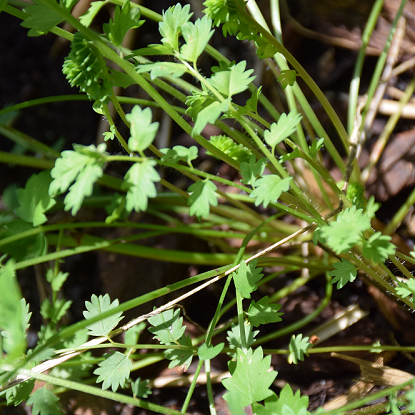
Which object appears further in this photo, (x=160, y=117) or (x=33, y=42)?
(x=33, y=42)

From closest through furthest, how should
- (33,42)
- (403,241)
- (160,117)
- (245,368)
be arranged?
1. (245,368)
2. (403,241)
3. (160,117)
4. (33,42)

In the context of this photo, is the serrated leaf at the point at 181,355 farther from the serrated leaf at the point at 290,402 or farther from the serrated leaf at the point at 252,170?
the serrated leaf at the point at 252,170

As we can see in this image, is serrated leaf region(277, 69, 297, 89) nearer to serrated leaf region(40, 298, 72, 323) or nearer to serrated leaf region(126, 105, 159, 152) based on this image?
serrated leaf region(126, 105, 159, 152)

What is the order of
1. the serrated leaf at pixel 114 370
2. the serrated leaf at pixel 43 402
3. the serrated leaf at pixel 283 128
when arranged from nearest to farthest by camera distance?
the serrated leaf at pixel 283 128 → the serrated leaf at pixel 114 370 → the serrated leaf at pixel 43 402

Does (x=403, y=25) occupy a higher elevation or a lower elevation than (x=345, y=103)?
higher

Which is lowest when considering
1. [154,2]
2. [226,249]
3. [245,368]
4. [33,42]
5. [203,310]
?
[203,310]

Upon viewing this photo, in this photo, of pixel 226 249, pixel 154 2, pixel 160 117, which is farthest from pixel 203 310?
pixel 154 2

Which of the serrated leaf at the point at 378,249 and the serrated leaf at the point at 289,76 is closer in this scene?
the serrated leaf at the point at 378,249

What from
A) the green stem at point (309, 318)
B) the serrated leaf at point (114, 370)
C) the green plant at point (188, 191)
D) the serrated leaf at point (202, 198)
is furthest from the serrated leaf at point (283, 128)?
the green stem at point (309, 318)

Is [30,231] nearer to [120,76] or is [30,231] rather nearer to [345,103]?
[120,76]
